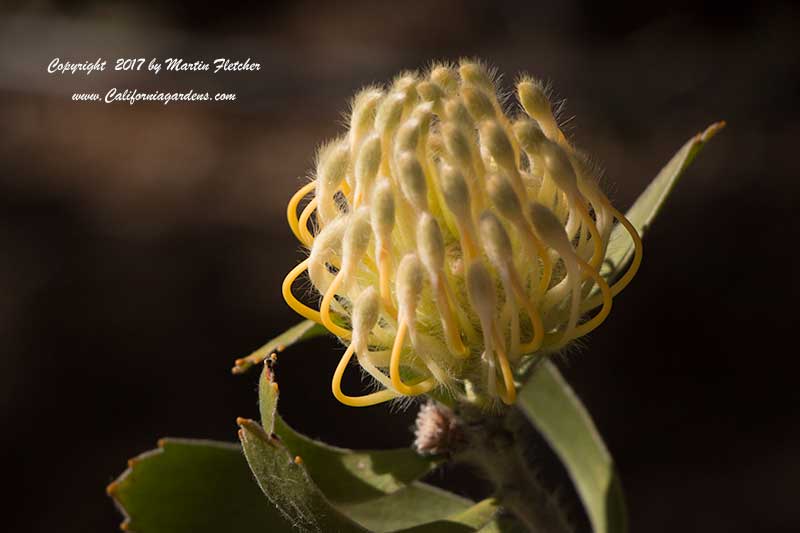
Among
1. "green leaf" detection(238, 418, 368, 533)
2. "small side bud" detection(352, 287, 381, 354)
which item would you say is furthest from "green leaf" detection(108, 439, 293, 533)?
"small side bud" detection(352, 287, 381, 354)

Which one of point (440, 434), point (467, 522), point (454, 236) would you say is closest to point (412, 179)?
point (454, 236)

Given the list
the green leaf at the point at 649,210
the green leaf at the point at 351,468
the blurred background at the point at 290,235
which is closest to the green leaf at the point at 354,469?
the green leaf at the point at 351,468

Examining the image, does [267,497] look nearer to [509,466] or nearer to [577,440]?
[509,466]

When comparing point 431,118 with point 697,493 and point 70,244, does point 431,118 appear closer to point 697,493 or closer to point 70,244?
point 697,493

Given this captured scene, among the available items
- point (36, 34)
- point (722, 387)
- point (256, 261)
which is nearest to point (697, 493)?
point (722, 387)

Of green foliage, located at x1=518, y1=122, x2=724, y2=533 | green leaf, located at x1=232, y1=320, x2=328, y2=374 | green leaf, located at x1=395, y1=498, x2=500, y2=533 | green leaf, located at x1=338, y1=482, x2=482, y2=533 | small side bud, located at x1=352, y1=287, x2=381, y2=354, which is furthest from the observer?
green foliage, located at x1=518, y1=122, x2=724, y2=533

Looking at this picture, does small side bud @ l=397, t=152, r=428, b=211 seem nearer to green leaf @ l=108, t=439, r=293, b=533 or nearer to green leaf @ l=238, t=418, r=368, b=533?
green leaf @ l=238, t=418, r=368, b=533

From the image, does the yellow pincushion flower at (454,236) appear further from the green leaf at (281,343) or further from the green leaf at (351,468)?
the green leaf at (351,468)
